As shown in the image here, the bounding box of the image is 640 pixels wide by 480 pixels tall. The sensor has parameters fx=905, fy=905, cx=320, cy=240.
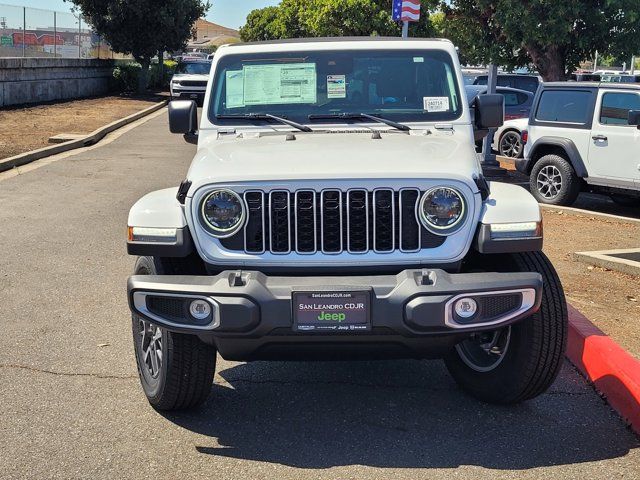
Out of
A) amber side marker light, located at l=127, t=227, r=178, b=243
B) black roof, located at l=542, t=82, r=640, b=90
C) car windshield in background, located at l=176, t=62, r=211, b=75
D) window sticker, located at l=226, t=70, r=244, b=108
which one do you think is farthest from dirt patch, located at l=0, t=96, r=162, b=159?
amber side marker light, located at l=127, t=227, r=178, b=243

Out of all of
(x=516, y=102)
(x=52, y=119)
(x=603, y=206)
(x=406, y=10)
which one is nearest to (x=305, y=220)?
(x=603, y=206)

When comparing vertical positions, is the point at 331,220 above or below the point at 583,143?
below

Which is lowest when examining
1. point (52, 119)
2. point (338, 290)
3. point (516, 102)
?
point (338, 290)

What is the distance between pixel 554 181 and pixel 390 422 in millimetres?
8571

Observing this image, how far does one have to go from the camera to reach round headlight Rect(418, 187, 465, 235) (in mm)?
4223

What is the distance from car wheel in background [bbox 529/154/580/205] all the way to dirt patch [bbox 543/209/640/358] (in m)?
0.54

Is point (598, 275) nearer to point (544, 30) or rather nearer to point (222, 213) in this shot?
point (222, 213)

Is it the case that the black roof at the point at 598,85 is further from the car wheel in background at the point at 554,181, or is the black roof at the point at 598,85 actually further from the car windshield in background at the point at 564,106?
the car wheel in background at the point at 554,181

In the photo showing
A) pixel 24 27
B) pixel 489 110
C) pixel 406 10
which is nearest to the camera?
pixel 489 110

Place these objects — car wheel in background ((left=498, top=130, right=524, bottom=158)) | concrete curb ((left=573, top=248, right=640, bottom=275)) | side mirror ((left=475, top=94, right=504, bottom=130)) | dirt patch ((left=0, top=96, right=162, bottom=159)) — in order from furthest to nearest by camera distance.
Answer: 1. dirt patch ((left=0, top=96, right=162, bottom=159))
2. car wheel in background ((left=498, top=130, right=524, bottom=158))
3. concrete curb ((left=573, top=248, right=640, bottom=275))
4. side mirror ((left=475, top=94, right=504, bottom=130))

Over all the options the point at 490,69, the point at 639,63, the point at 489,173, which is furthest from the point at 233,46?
the point at 639,63

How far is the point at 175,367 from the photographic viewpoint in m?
4.34

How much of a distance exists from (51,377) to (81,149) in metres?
13.4

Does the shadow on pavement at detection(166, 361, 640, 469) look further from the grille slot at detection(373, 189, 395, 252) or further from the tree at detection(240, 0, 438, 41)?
the tree at detection(240, 0, 438, 41)
